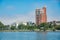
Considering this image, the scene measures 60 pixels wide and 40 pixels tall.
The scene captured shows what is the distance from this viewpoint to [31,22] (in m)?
4.43

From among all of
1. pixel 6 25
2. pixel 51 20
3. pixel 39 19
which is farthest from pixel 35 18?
pixel 6 25

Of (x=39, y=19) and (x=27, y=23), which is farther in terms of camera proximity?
(x=27, y=23)

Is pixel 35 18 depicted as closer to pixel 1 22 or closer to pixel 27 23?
pixel 27 23

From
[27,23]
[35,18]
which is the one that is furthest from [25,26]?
[35,18]

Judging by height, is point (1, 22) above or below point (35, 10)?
below

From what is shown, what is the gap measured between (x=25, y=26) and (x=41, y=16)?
61 centimetres

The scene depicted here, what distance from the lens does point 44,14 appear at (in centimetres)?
429

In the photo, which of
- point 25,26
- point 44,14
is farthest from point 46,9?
point 25,26

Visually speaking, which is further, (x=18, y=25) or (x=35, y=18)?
(x=18, y=25)

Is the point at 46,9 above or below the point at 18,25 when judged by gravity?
above

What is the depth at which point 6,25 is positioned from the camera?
4254mm

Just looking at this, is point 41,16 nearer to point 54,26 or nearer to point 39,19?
point 39,19

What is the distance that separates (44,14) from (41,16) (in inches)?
3.7

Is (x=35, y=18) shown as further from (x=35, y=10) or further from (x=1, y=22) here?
(x=1, y=22)
